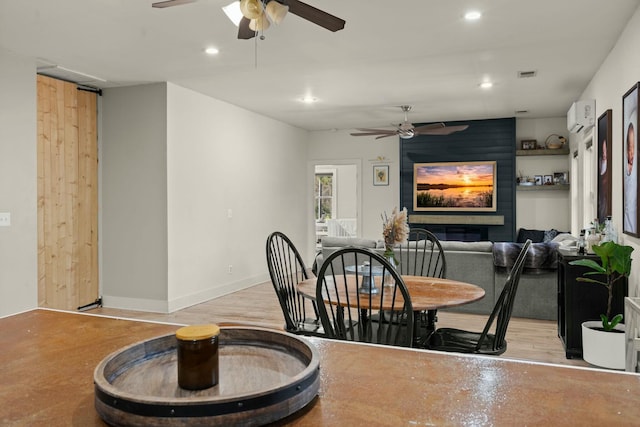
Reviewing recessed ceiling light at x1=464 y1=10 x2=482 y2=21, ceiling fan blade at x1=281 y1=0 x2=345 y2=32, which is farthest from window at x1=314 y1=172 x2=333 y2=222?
ceiling fan blade at x1=281 y1=0 x2=345 y2=32

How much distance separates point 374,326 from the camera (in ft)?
9.30

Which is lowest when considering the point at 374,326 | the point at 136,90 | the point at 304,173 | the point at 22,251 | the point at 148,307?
the point at 148,307

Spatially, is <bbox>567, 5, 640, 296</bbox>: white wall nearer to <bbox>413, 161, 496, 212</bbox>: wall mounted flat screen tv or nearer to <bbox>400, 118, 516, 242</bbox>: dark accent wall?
<bbox>400, 118, 516, 242</bbox>: dark accent wall

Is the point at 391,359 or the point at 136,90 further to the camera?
the point at 136,90

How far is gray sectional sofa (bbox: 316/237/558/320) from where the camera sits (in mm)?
4996

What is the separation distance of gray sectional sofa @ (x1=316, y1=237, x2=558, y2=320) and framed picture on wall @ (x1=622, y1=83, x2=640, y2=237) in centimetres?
121

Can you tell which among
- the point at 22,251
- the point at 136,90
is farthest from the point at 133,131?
the point at 22,251

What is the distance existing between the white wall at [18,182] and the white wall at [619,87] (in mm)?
5023

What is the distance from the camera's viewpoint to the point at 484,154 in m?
8.24

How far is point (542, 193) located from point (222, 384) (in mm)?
8165

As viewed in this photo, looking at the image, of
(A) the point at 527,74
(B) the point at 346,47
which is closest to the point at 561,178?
(A) the point at 527,74

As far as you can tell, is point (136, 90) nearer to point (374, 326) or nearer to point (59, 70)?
point (59, 70)

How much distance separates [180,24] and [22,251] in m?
2.51

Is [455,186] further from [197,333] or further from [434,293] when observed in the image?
[197,333]
